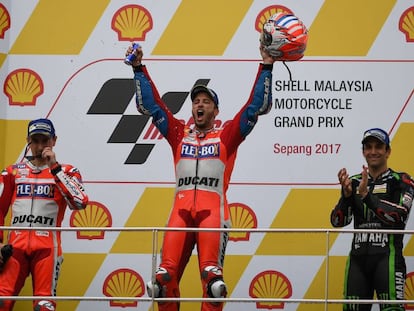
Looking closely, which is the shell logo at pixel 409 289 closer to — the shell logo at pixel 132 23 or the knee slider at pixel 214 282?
the knee slider at pixel 214 282

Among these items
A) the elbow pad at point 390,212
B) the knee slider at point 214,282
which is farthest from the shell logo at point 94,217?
the elbow pad at point 390,212

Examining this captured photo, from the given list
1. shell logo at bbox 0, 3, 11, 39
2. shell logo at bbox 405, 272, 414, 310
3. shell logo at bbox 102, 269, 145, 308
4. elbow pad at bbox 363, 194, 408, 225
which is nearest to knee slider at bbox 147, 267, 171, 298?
shell logo at bbox 102, 269, 145, 308

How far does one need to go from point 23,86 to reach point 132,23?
0.71 metres

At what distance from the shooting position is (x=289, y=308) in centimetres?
638

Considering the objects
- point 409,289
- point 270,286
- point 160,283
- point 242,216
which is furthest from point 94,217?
point 409,289

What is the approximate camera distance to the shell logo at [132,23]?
6883mm

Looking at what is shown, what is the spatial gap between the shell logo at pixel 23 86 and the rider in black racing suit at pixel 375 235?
73.7 inches

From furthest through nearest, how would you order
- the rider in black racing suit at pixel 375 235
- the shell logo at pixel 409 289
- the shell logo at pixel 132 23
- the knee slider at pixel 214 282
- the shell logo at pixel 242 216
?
the shell logo at pixel 132 23, the shell logo at pixel 242 216, the shell logo at pixel 409 289, the rider in black racing suit at pixel 375 235, the knee slider at pixel 214 282

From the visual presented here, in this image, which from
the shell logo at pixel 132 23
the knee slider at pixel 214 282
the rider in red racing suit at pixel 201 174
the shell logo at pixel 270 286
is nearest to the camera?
the knee slider at pixel 214 282

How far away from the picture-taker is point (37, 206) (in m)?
6.25

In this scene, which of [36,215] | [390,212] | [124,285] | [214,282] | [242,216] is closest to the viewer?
[214,282]

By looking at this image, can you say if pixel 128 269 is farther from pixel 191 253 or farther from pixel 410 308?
pixel 410 308

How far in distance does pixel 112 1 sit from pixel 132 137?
78 cm

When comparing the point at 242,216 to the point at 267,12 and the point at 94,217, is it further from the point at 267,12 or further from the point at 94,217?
the point at 267,12
